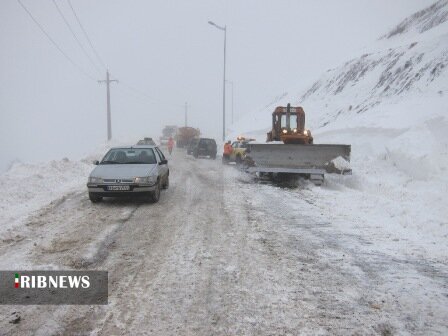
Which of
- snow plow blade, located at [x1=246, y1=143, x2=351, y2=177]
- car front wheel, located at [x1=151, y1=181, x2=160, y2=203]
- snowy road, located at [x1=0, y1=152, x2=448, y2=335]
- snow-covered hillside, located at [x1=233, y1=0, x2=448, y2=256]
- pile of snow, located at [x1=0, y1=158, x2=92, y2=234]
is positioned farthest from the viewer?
snow plow blade, located at [x1=246, y1=143, x2=351, y2=177]

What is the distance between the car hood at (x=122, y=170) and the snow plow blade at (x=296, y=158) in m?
4.91

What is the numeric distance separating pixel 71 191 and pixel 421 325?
10.6 meters

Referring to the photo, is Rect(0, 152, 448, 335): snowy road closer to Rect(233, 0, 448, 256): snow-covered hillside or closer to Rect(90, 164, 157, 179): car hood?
Rect(90, 164, 157, 179): car hood

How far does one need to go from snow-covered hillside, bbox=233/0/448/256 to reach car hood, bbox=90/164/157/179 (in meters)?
4.77

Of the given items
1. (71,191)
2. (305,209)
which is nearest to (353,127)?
(305,209)

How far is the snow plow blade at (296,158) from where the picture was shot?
13312mm

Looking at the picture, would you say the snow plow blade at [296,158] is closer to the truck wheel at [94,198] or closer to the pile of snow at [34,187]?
the truck wheel at [94,198]

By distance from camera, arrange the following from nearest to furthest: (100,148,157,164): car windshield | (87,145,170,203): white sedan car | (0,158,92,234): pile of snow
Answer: (0,158,92,234): pile of snow
(87,145,170,203): white sedan car
(100,148,157,164): car windshield

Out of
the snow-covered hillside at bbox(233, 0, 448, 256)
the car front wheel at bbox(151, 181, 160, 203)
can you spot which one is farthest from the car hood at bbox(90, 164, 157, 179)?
the snow-covered hillside at bbox(233, 0, 448, 256)

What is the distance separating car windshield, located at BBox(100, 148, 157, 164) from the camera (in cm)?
1066

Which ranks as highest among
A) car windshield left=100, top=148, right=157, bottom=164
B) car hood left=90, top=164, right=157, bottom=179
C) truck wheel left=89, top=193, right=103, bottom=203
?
car windshield left=100, top=148, right=157, bottom=164

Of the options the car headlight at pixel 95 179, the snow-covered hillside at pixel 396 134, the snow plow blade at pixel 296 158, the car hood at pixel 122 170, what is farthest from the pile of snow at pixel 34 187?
the snow-covered hillside at pixel 396 134

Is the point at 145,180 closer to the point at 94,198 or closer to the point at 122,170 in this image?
the point at 122,170

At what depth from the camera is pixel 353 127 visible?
21.9m
